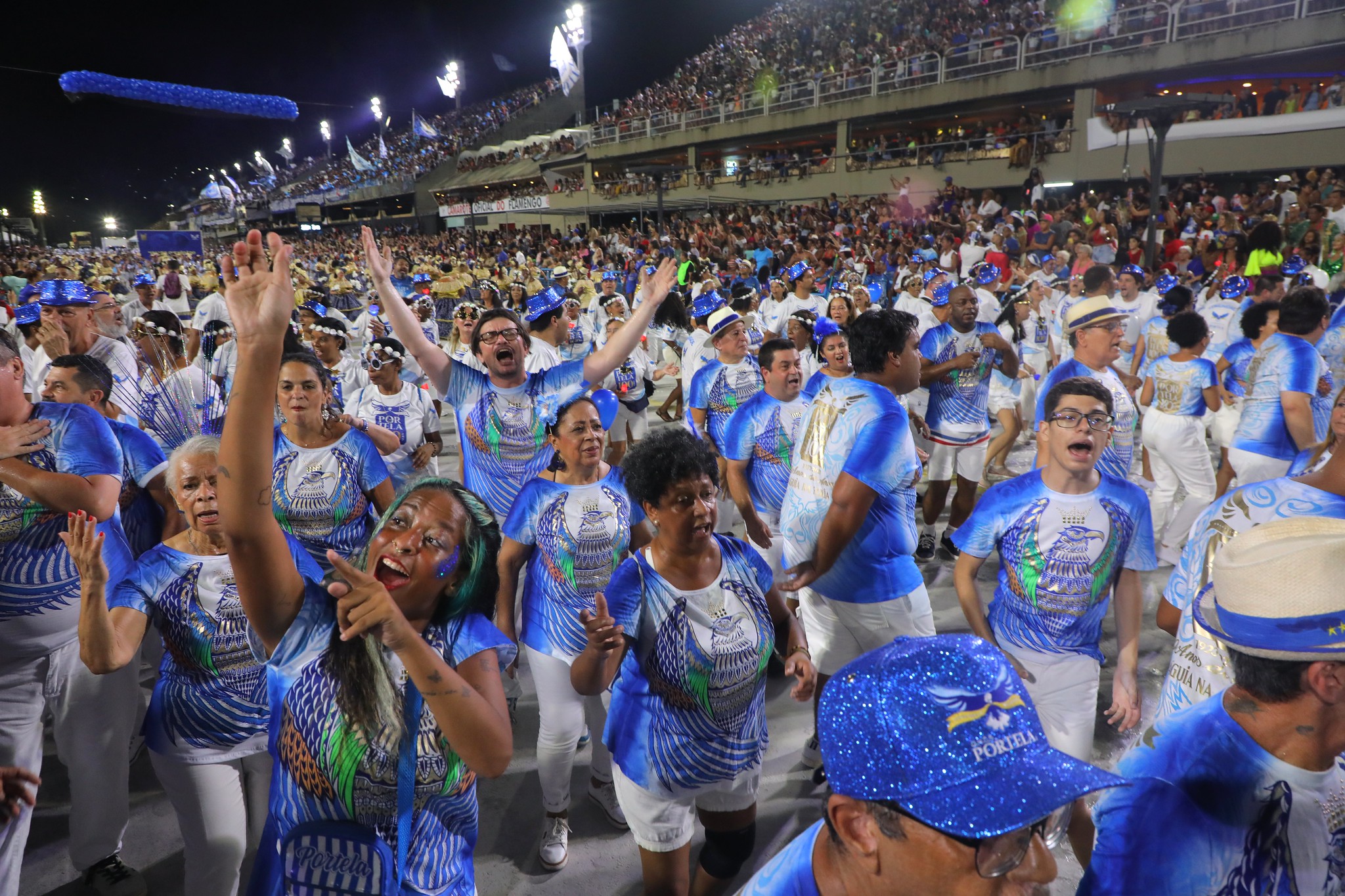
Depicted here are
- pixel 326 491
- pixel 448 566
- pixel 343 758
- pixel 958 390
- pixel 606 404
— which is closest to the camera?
pixel 343 758

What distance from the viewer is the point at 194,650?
9.05ft

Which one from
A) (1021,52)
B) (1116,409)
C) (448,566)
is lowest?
(1116,409)

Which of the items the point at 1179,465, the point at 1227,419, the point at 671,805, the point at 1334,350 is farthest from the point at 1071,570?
the point at 1334,350

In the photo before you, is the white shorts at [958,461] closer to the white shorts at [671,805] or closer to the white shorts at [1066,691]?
the white shorts at [1066,691]

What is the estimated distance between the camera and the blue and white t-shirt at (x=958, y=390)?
6.66 metres

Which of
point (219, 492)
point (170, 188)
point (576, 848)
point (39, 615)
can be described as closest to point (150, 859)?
point (39, 615)

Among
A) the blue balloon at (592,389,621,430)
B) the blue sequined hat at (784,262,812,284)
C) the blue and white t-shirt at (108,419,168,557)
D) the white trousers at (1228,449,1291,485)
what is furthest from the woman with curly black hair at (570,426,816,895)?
the blue sequined hat at (784,262,812,284)

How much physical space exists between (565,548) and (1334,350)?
22.6 feet

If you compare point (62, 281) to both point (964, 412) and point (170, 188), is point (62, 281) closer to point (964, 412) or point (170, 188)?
point (964, 412)

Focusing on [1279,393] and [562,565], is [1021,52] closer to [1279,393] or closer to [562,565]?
[1279,393]

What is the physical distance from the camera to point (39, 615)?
316 cm

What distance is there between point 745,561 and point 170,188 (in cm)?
1473

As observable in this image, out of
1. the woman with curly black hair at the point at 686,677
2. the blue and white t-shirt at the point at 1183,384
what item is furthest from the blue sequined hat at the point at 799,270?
the woman with curly black hair at the point at 686,677

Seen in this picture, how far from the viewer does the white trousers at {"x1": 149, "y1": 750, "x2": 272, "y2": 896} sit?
2789 mm
